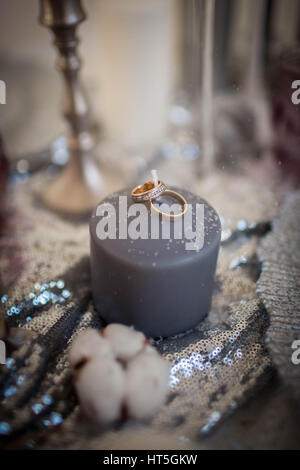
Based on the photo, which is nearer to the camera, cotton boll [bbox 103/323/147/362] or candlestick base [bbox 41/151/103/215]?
cotton boll [bbox 103/323/147/362]

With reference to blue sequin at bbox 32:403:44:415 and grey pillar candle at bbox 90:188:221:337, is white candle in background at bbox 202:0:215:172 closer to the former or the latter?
grey pillar candle at bbox 90:188:221:337

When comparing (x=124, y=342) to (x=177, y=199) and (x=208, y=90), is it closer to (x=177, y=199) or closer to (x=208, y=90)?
(x=177, y=199)

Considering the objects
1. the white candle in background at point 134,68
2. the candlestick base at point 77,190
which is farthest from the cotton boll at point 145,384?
the white candle in background at point 134,68

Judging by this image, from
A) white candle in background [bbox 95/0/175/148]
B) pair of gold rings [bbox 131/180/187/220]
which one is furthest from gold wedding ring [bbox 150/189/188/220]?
white candle in background [bbox 95/0/175/148]

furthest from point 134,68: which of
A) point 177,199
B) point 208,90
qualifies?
point 177,199

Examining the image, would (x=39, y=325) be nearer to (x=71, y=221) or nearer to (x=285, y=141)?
(x=71, y=221)

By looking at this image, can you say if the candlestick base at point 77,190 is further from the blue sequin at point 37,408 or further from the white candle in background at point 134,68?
the blue sequin at point 37,408
